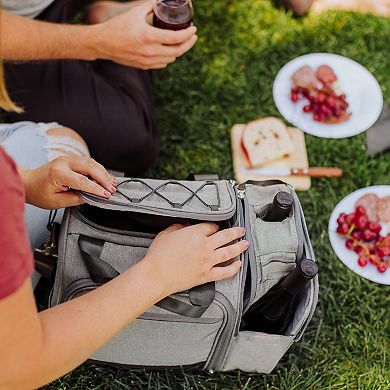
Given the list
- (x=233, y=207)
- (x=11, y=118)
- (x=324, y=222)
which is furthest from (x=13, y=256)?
(x=324, y=222)

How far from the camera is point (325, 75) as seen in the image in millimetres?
2836

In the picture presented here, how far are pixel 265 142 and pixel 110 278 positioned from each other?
1.11 meters

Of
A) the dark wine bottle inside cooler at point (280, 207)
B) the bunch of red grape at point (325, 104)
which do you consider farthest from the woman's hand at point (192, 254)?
the bunch of red grape at point (325, 104)

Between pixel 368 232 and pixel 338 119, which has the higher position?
pixel 338 119

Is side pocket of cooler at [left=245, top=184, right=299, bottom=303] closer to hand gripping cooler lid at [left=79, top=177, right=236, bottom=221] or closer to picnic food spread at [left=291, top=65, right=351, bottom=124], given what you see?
hand gripping cooler lid at [left=79, top=177, right=236, bottom=221]

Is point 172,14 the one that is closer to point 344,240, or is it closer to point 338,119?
point 338,119

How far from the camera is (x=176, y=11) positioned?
2.20 metres

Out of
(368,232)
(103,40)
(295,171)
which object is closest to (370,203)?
(368,232)

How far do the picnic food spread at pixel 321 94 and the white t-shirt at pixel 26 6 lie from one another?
105cm

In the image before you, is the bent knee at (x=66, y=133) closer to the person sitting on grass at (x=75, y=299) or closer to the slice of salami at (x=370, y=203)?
the person sitting on grass at (x=75, y=299)

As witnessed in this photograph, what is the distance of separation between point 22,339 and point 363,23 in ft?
7.76

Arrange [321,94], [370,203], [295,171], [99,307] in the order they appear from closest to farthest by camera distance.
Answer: [99,307]
[370,203]
[295,171]
[321,94]

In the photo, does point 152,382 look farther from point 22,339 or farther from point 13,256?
point 13,256

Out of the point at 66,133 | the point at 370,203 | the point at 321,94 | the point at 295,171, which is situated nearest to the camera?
the point at 66,133
